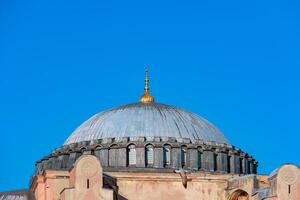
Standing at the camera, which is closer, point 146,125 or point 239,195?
point 239,195

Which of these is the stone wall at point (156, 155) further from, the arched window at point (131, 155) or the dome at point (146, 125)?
the dome at point (146, 125)

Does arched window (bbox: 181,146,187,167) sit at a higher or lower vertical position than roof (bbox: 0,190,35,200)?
higher

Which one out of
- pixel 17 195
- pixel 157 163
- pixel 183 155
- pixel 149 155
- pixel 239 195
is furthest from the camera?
pixel 17 195

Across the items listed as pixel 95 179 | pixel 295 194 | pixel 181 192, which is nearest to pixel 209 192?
pixel 181 192

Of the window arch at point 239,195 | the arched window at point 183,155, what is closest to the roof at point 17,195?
the arched window at point 183,155

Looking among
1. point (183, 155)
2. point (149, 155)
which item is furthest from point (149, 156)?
point (183, 155)

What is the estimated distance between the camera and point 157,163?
150ft

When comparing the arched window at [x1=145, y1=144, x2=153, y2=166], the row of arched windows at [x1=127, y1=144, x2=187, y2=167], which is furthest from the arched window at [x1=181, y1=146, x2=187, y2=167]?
the arched window at [x1=145, y1=144, x2=153, y2=166]

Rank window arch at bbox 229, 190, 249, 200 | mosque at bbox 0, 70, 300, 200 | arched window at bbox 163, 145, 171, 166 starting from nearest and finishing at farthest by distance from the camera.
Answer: mosque at bbox 0, 70, 300, 200 < window arch at bbox 229, 190, 249, 200 < arched window at bbox 163, 145, 171, 166

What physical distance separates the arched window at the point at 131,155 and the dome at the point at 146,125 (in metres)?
0.91

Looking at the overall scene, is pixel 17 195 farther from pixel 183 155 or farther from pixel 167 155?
pixel 183 155

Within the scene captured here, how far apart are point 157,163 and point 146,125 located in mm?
2689

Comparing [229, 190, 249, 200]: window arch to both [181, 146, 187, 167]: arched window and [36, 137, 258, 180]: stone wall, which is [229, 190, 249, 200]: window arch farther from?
[181, 146, 187, 167]: arched window

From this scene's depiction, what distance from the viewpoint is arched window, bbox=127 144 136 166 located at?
45.7m
